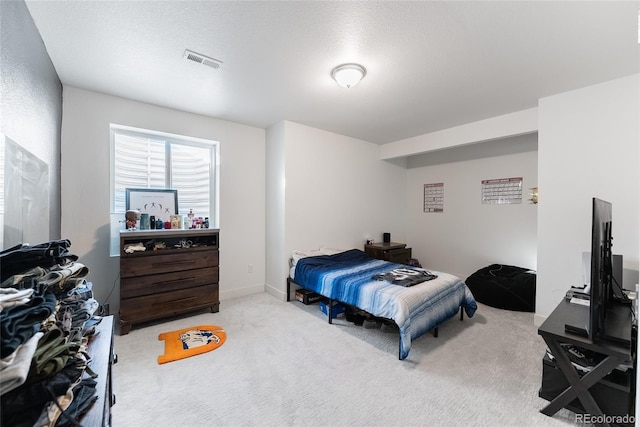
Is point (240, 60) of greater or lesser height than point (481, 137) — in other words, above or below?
above

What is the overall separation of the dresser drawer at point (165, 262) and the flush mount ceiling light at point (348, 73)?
2.32 metres

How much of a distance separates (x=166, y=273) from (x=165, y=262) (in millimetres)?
121

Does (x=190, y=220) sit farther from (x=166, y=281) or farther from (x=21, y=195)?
(x=21, y=195)

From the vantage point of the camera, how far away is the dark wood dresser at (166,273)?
8.69 ft

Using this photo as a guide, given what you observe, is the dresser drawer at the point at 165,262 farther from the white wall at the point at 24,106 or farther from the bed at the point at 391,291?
the bed at the point at 391,291

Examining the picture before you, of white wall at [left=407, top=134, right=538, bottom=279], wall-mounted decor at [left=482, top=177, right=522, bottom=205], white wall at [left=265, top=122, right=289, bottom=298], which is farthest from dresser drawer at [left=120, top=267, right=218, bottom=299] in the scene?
wall-mounted decor at [left=482, top=177, right=522, bottom=205]

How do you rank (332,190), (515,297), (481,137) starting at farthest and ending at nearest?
(332,190), (481,137), (515,297)

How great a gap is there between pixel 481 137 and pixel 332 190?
215 centimetres

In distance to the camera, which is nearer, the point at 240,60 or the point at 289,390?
the point at 289,390

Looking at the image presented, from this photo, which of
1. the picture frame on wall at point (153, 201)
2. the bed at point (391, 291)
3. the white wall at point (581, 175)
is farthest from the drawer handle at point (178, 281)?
the white wall at point (581, 175)

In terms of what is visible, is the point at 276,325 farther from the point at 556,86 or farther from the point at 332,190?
the point at 556,86

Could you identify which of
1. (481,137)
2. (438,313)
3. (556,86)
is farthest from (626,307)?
(481,137)

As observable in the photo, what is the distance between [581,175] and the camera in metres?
2.59

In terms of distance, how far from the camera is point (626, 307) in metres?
1.91
